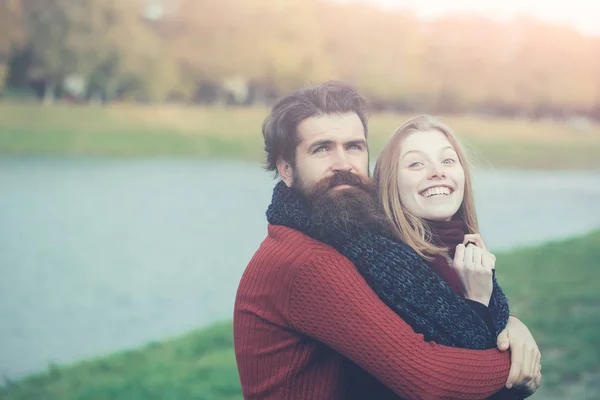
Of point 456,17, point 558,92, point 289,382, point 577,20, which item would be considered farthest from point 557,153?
point 289,382

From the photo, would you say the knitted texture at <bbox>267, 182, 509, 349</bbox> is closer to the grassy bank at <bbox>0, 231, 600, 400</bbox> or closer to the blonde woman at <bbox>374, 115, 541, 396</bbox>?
the blonde woman at <bbox>374, 115, 541, 396</bbox>

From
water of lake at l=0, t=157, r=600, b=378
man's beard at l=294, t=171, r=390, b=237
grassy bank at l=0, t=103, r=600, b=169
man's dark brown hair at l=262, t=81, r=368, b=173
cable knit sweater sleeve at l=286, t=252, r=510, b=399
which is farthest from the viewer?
grassy bank at l=0, t=103, r=600, b=169

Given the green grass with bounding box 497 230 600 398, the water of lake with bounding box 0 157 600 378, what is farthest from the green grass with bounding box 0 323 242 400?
the green grass with bounding box 497 230 600 398

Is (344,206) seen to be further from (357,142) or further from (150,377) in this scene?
(150,377)

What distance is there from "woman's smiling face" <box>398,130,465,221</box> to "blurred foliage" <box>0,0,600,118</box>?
305 centimetres

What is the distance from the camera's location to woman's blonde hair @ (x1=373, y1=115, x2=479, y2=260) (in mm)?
1841

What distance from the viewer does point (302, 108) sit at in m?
1.97

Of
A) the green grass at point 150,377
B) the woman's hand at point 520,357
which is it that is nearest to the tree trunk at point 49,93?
the green grass at point 150,377

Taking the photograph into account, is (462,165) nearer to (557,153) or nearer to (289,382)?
(289,382)

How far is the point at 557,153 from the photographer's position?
584cm

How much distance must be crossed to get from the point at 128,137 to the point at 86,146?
30cm

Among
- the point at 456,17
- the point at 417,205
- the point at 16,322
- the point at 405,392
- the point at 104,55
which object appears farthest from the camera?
the point at 456,17

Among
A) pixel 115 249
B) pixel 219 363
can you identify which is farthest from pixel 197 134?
pixel 219 363

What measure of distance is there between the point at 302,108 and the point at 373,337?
2.40 feet
